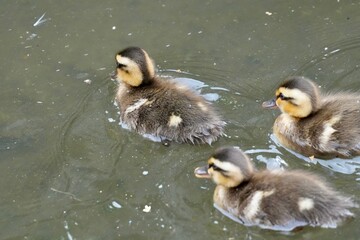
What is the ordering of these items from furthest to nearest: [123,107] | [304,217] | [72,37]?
[72,37] < [123,107] < [304,217]

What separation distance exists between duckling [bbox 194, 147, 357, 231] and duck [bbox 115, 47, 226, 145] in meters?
0.44

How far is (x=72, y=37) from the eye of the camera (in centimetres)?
451

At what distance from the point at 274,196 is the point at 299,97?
64 centimetres

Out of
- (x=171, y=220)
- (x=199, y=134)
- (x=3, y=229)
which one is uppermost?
(x=199, y=134)

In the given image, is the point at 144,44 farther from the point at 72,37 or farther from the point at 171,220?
the point at 171,220

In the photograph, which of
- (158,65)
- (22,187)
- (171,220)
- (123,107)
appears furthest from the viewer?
(158,65)

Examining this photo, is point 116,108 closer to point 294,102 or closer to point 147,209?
point 147,209

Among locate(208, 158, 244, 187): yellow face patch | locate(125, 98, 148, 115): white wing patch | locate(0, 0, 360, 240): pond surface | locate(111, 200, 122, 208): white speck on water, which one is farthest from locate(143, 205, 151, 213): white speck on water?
locate(125, 98, 148, 115): white wing patch

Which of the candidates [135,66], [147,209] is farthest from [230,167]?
[135,66]

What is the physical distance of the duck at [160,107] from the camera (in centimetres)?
354

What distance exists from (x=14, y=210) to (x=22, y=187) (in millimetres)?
164

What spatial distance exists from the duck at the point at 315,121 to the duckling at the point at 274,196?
0.29 meters

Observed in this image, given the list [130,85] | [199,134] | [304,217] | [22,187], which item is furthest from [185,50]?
[304,217]

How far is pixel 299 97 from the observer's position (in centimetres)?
338
